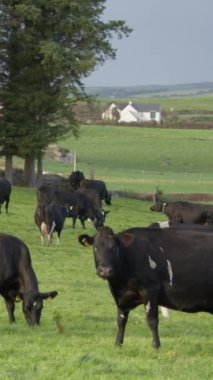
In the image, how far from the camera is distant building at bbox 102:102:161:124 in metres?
154

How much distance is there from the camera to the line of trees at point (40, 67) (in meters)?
45.0

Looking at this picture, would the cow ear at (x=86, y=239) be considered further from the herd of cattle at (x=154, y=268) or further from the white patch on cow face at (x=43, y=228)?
the white patch on cow face at (x=43, y=228)

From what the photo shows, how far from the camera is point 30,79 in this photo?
4638 centimetres

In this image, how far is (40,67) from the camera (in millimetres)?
46094

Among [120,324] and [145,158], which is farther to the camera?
[145,158]

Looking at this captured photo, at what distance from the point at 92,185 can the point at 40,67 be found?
6.82 meters

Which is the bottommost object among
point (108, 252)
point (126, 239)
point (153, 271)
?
point (153, 271)

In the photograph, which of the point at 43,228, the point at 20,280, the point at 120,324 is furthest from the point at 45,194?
the point at 120,324

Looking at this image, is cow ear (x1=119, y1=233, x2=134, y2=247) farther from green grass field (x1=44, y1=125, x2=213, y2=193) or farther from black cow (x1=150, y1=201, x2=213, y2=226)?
green grass field (x1=44, y1=125, x2=213, y2=193)

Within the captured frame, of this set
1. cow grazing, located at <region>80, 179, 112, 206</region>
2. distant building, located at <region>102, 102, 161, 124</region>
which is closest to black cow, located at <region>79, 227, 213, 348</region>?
cow grazing, located at <region>80, 179, 112, 206</region>

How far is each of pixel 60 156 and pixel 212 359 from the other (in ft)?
221

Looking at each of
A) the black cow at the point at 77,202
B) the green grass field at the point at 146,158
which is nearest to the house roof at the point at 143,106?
the green grass field at the point at 146,158

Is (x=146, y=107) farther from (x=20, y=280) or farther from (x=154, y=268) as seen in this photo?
(x=154, y=268)

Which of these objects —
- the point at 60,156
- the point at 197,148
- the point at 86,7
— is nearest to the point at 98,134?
the point at 197,148
